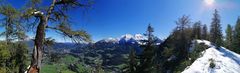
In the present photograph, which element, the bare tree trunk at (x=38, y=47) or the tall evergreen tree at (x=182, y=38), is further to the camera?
the tall evergreen tree at (x=182, y=38)

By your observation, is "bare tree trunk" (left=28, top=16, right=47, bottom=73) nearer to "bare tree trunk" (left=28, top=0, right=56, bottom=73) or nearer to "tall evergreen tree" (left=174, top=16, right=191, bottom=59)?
"bare tree trunk" (left=28, top=0, right=56, bottom=73)

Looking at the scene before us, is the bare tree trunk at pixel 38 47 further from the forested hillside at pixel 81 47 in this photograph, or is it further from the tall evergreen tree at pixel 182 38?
the tall evergreen tree at pixel 182 38

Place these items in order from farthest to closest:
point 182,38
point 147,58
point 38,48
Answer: point 182,38 < point 147,58 < point 38,48

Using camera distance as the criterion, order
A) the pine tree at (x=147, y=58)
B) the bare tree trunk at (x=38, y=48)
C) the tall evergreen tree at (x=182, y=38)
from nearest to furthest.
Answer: the bare tree trunk at (x=38, y=48), the pine tree at (x=147, y=58), the tall evergreen tree at (x=182, y=38)

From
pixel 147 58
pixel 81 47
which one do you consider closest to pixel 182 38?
pixel 147 58

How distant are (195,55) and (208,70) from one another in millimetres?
14728

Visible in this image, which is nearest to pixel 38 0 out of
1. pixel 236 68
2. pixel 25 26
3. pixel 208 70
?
pixel 25 26

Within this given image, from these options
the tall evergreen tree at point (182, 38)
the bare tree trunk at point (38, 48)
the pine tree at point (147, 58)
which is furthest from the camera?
the tall evergreen tree at point (182, 38)

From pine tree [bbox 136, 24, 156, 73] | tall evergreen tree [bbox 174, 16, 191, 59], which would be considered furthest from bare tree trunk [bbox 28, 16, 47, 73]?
tall evergreen tree [bbox 174, 16, 191, 59]

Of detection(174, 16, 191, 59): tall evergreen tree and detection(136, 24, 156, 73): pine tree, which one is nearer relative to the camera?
detection(136, 24, 156, 73): pine tree

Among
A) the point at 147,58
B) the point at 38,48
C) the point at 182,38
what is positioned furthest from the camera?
the point at 182,38

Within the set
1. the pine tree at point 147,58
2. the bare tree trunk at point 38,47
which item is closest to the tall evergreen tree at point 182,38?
the pine tree at point 147,58

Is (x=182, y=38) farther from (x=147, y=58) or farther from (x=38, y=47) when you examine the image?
(x=38, y=47)

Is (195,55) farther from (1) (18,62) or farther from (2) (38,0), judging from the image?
(2) (38,0)
